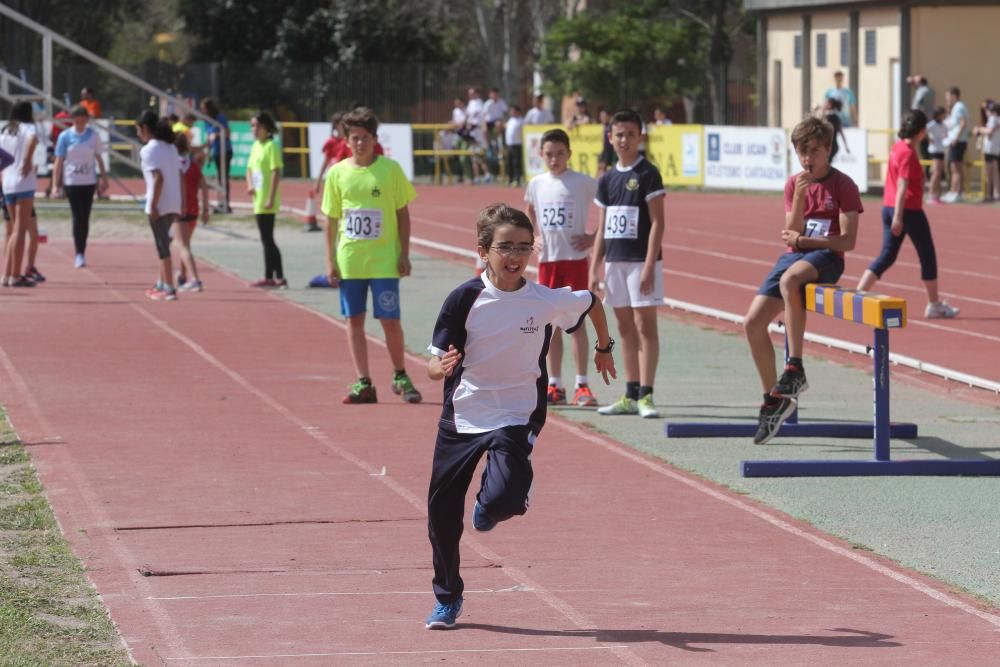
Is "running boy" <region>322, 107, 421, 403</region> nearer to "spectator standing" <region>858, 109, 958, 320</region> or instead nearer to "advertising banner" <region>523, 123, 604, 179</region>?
"spectator standing" <region>858, 109, 958, 320</region>

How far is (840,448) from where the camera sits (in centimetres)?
1062

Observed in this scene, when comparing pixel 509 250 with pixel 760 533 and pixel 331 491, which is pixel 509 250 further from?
pixel 331 491

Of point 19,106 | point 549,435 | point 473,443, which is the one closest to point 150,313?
point 19,106

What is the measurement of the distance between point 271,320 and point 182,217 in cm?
256

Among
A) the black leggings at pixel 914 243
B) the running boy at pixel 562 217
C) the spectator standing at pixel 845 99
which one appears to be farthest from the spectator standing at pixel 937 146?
the running boy at pixel 562 217

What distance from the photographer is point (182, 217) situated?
19188 mm

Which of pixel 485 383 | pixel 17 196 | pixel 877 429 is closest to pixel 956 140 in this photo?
pixel 17 196

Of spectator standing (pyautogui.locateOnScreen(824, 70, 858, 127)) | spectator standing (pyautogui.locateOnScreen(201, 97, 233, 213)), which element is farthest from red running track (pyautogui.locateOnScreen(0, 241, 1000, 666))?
spectator standing (pyautogui.locateOnScreen(824, 70, 858, 127))

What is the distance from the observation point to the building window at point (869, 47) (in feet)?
136

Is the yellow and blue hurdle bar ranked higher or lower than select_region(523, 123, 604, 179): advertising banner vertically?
lower

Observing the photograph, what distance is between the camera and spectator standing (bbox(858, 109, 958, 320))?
1648 cm

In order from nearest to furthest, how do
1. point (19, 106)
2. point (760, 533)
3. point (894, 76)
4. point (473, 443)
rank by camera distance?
1. point (473, 443)
2. point (760, 533)
3. point (19, 106)
4. point (894, 76)

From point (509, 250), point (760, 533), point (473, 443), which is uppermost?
point (509, 250)

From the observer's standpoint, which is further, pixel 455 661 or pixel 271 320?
pixel 271 320
